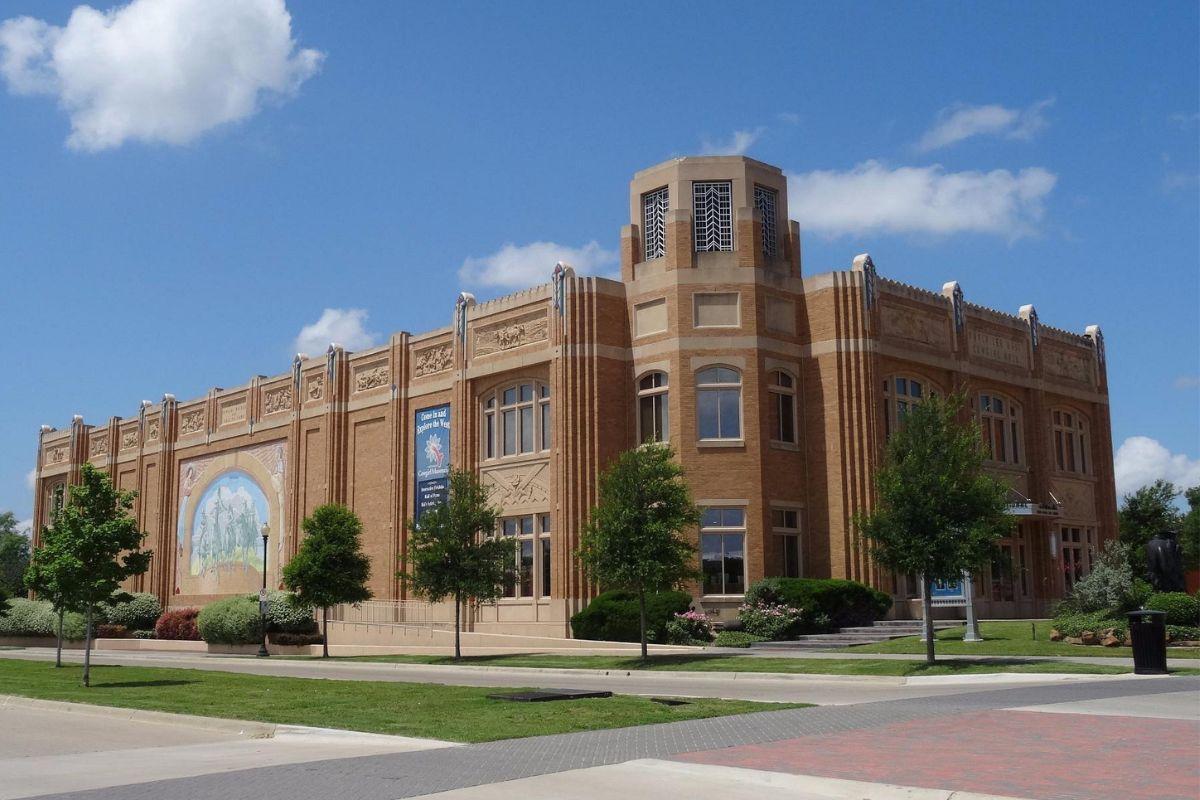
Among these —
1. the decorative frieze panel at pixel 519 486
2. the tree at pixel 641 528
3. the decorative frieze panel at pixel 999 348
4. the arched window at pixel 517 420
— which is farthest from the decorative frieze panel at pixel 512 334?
the decorative frieze panel at pixel 999 348

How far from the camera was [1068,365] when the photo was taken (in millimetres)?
49344

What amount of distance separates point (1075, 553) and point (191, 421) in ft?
135

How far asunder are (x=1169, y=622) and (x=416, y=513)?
26.0m

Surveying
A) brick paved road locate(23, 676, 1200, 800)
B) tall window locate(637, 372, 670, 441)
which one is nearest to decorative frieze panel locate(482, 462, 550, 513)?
tall window locate(637, 372, 670, 441)

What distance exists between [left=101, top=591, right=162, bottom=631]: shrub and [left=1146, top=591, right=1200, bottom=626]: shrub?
4218 cm

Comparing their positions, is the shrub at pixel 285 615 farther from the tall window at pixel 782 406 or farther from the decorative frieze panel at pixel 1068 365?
the decorative frieze panel at pixel 1068 365

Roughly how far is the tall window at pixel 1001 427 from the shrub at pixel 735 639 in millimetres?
15196

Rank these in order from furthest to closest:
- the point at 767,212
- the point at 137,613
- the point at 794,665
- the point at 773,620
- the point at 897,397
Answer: the point at 137,613 < the point at 897,397 < the point at 767,212 < the point at 773,620 < the point at 794,665

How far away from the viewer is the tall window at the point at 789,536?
38.2 metres

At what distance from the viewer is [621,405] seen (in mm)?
39156

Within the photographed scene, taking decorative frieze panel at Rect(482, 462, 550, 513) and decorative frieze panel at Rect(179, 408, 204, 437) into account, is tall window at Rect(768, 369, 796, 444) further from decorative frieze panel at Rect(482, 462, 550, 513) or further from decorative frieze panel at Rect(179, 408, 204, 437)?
decorative frieze panel at Rect(179, 408, 204, 437)

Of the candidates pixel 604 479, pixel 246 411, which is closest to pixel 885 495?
→ pixel 604 479

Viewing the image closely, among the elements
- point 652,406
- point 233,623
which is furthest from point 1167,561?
point 233,623

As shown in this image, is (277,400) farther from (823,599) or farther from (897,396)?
(823,599)
